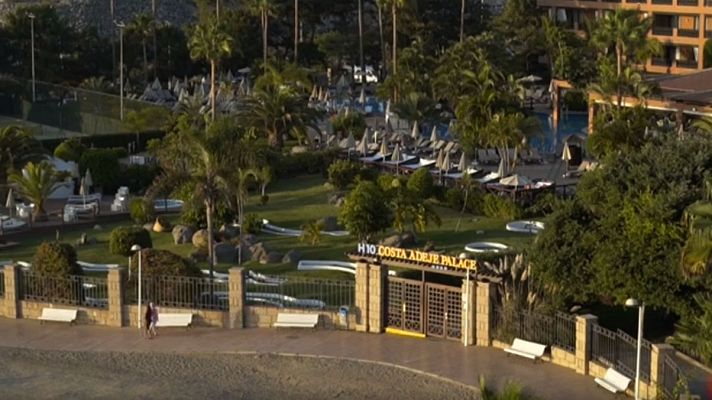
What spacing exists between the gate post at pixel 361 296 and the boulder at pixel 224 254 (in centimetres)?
903

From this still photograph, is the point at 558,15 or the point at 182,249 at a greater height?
the point at 558,15

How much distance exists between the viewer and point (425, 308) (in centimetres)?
3127

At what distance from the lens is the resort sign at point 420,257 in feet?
99.8

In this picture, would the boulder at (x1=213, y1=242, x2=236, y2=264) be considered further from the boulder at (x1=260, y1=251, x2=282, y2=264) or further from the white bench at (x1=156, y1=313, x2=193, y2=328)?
the white bench at (x1=156, y1=313, x2=193, y2=328)

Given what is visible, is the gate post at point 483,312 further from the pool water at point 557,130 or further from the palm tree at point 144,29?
the palm tree at point 144,29

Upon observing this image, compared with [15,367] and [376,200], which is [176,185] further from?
[15,367]

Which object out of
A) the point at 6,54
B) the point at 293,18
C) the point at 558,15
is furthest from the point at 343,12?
the point at 6,54

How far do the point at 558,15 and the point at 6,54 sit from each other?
41.3 meters

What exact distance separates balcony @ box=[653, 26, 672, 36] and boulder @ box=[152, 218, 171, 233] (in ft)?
172

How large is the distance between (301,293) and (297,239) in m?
8.65

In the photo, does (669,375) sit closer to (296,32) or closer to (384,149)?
(384,149)

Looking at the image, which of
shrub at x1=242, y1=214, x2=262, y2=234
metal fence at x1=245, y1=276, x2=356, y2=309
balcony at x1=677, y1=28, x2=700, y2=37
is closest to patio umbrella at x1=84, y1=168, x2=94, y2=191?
shrub at x1=242, y1=214, x2=262, y2=234

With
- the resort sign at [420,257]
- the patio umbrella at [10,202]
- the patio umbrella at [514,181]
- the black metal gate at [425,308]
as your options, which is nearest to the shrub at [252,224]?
the patio umbrella at [10,202]

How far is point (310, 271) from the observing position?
3816cm
